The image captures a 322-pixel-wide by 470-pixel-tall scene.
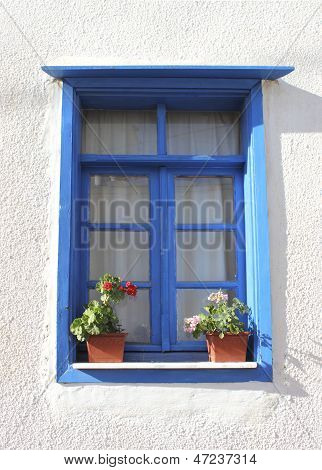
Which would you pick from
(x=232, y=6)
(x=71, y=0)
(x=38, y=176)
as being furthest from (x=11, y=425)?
(x=232, y=6)

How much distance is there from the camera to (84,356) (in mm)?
3510

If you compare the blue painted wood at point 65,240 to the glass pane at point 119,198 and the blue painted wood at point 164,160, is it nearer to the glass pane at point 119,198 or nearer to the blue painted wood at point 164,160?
the blue painted wood at point 164,160

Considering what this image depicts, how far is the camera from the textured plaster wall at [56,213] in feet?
10.8

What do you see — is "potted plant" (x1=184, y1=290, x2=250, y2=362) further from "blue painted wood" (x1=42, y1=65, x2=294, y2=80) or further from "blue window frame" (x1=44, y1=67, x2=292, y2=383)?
"blue painted wood" (x1=42, y1=65, x2=294, y2=80)

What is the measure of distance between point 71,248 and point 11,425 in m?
1.09

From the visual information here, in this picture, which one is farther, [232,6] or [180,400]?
[232,6]

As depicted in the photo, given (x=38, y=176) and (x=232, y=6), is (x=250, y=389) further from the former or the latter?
(x=232, y=6)

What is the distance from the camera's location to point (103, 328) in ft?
11.0

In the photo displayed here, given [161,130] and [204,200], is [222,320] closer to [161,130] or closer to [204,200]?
[204,200]

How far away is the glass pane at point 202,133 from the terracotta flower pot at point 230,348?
49.7 inches

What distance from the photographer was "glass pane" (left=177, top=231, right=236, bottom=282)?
147 inches

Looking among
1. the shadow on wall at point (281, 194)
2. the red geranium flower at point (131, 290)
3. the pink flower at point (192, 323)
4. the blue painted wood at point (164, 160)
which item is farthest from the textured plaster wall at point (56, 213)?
the red geranium flower at point (131, 290)

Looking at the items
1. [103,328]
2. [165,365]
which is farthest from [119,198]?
[165,365]

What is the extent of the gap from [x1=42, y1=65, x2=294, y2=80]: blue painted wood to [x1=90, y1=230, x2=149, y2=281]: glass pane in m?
1.01
